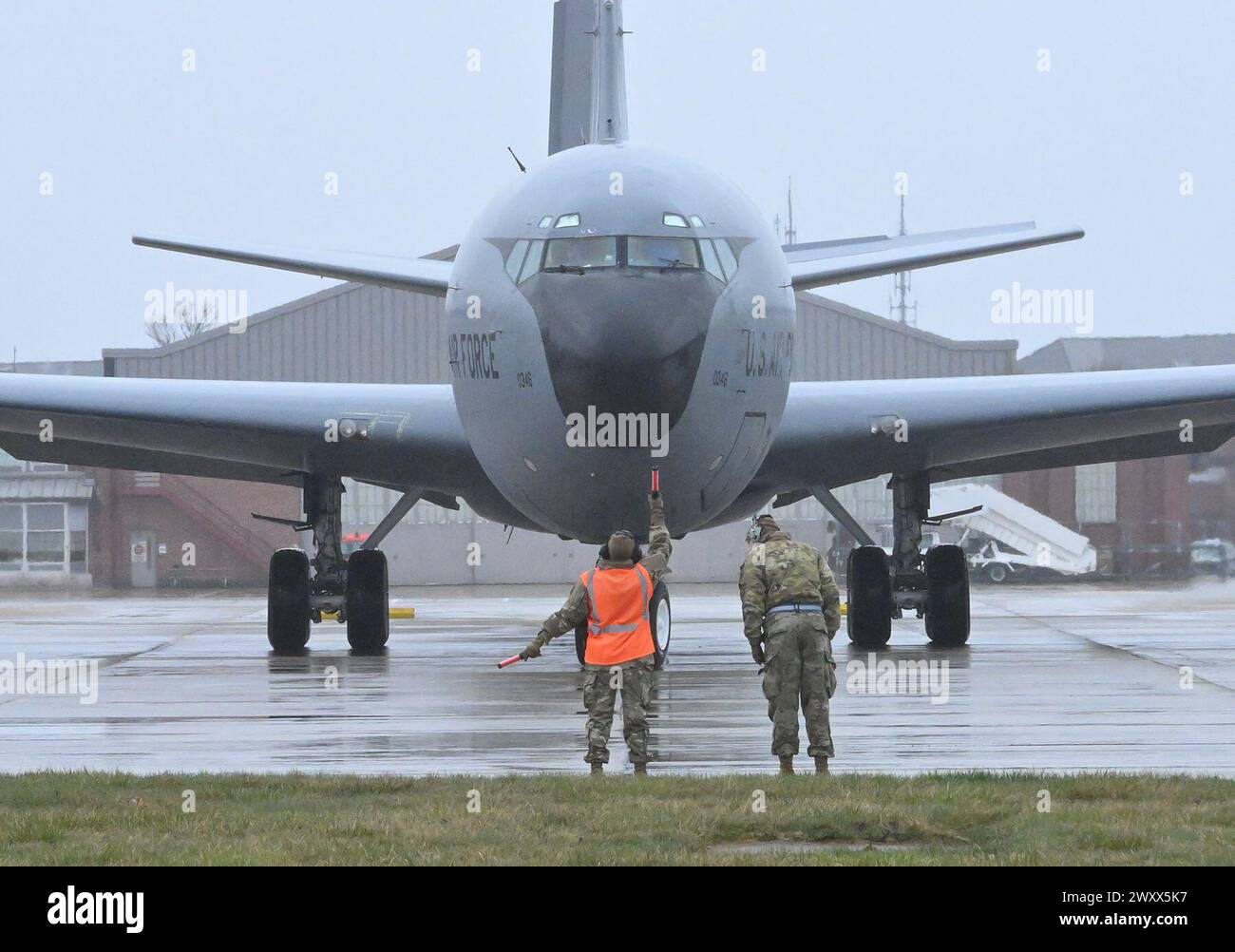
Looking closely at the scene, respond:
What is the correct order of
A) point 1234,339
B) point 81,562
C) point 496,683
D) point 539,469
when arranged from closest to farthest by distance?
point 539,469 → point 496,683 → point 81,562 → point 1234,339

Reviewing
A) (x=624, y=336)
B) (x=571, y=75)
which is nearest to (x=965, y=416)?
(x=624, y=336)

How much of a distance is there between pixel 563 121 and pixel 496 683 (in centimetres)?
943

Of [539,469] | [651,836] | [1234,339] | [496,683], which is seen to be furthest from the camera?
[1234,339]

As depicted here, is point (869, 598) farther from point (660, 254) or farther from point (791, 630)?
point (791, 630)

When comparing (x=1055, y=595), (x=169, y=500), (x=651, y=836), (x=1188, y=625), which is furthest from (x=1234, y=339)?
(x=651, y=836)

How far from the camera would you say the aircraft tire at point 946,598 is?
69.1 ft

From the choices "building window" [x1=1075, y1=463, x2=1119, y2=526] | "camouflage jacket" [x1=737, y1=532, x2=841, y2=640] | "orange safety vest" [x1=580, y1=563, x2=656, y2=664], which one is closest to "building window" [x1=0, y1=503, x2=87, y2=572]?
"building window" [x1=1075, y1=463, x2=1119, y2=526]

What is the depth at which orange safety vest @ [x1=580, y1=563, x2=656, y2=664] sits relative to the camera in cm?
1123

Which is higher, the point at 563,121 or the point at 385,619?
the point at 563,121

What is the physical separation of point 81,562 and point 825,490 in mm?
34103

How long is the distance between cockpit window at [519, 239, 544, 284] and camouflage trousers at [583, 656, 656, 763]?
4720 mm

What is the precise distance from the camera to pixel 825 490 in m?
20.9
